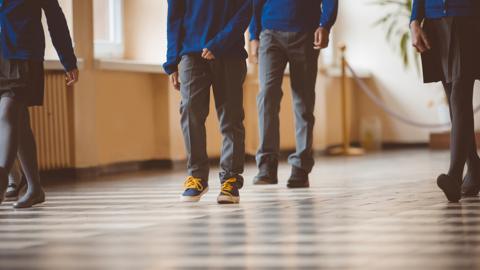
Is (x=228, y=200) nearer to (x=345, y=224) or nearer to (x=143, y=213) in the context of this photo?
(x=143, y=213)

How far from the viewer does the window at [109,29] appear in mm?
8398

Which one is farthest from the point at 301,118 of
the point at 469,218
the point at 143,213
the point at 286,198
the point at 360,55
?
the point at 360,55

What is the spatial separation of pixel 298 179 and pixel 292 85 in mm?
546

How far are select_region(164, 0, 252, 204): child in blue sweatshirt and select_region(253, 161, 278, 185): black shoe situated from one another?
1.12 m

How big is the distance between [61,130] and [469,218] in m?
3.98

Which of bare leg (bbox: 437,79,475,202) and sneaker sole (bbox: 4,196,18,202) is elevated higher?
bare leg (bbox: 437,79,475,202)

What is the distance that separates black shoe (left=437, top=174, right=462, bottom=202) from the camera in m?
4.41

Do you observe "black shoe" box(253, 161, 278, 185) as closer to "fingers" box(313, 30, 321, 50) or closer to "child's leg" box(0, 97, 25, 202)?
"fingers" box(313, 30, 321, 50)

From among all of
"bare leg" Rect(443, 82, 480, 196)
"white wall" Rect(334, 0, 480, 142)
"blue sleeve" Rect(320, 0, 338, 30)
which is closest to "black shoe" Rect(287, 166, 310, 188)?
"blue sleeve" Rect(320, 0, 338, 30)

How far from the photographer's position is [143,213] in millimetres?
4367

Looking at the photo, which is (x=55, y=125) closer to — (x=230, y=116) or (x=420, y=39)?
(x=230, y=116)

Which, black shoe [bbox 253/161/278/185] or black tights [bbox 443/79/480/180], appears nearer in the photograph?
black tights [bbox 443/79/480/180]

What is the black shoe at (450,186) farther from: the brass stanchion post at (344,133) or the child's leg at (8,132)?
the brass stanchion post at (344,133)

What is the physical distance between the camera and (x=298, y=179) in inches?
224
